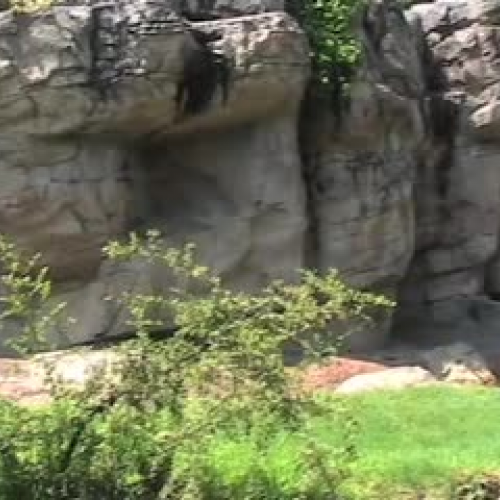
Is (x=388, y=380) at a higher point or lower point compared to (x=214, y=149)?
lower

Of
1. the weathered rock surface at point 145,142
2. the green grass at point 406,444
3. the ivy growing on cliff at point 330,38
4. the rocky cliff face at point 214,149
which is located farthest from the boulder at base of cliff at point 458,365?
the ivy growing on cliff at point 330,38

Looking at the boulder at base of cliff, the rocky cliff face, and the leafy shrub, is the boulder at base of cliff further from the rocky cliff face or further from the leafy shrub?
the leafy shrub

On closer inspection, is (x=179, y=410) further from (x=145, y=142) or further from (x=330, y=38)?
(x=330, y=38)

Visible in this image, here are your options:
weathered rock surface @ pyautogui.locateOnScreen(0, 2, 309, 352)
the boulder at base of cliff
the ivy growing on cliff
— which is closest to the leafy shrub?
weathered rock surface @ pyautogui.locateOnScreen(0, 2, 309, 352)

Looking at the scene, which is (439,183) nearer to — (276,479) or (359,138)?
(359,138)

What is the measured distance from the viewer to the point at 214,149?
53.5 feet

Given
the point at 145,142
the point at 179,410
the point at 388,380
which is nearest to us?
the point at 179,410

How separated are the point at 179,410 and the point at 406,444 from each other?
3.58 m

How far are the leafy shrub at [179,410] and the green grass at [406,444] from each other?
0.55 m

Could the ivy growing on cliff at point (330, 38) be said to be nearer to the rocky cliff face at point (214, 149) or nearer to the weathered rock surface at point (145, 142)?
the rocky cliff face at point (214, 149)

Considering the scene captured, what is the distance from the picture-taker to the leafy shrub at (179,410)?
6.83 meters

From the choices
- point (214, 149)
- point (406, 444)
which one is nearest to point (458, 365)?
point (214, 149)

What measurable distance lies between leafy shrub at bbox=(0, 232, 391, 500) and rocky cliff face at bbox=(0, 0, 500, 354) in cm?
770

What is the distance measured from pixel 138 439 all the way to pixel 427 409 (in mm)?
5381
